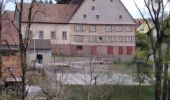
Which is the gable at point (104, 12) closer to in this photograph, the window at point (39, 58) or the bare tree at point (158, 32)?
the window at point (39, 58)

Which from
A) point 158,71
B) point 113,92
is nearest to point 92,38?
point 158,71

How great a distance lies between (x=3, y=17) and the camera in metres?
33.9

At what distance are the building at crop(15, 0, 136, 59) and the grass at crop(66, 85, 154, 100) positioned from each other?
42446mm

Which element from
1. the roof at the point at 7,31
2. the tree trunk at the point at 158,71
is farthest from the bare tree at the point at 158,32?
the roof at the point at 7,31

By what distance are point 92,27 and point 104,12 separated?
A: 3498 mm

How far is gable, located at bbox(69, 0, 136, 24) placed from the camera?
89.7 meters

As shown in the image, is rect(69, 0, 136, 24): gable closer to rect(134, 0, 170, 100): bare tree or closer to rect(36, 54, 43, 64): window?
rect(36, 54, 43, 64): window

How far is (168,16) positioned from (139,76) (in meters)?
6.16

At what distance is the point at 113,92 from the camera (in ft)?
112

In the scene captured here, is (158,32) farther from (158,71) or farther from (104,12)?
(104,12)

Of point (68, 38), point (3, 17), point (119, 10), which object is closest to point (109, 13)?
point (119, 10)

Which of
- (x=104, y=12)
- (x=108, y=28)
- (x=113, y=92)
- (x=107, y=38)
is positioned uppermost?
(x=104, y=12)

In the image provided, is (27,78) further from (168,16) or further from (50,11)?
(50,11)

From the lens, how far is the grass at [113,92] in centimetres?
2969
